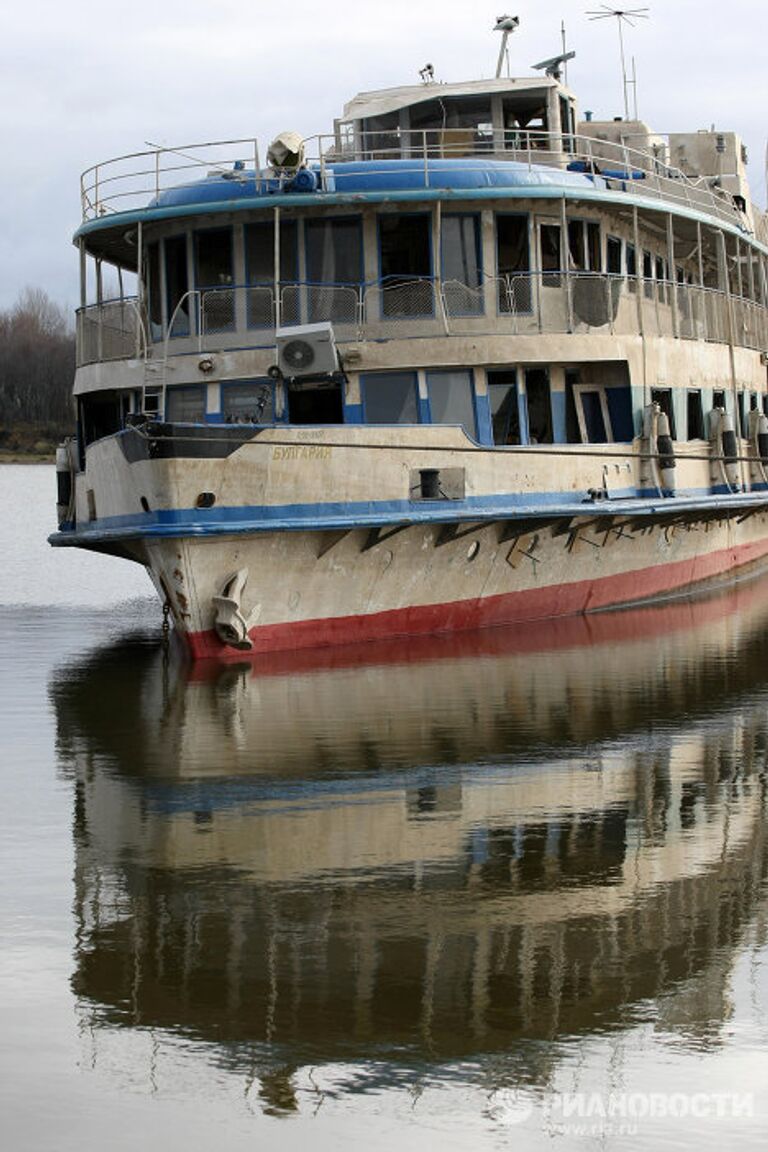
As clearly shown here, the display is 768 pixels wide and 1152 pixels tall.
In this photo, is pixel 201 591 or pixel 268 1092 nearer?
pixel 268 1092

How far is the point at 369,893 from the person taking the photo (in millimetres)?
9680

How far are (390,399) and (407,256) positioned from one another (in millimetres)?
1975

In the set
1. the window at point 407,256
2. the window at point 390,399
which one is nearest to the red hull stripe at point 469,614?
the window at point 390,399

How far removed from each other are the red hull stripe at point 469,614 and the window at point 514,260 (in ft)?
11.3

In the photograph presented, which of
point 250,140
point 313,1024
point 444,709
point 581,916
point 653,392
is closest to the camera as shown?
point 313,1024

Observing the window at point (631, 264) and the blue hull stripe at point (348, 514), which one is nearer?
the blue hull stripe at point (348, 514)

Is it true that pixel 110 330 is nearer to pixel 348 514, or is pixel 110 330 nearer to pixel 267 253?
pixel 267 253

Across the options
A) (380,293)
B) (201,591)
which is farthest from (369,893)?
(380,293)

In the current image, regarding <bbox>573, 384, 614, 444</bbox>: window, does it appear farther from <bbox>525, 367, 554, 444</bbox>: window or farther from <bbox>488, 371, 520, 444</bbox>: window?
<bbox>488, 371, 520, 444</bbox>: window

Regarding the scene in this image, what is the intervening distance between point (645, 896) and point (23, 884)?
3409mm

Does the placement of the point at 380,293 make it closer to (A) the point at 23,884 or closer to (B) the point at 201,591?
(B) the point at 201,591

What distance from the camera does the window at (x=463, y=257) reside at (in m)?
21.1

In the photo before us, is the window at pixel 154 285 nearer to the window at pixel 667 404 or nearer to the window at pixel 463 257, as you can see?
the window at pixel 463 257

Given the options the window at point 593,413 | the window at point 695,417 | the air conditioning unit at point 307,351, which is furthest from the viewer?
the window at point 695,417
